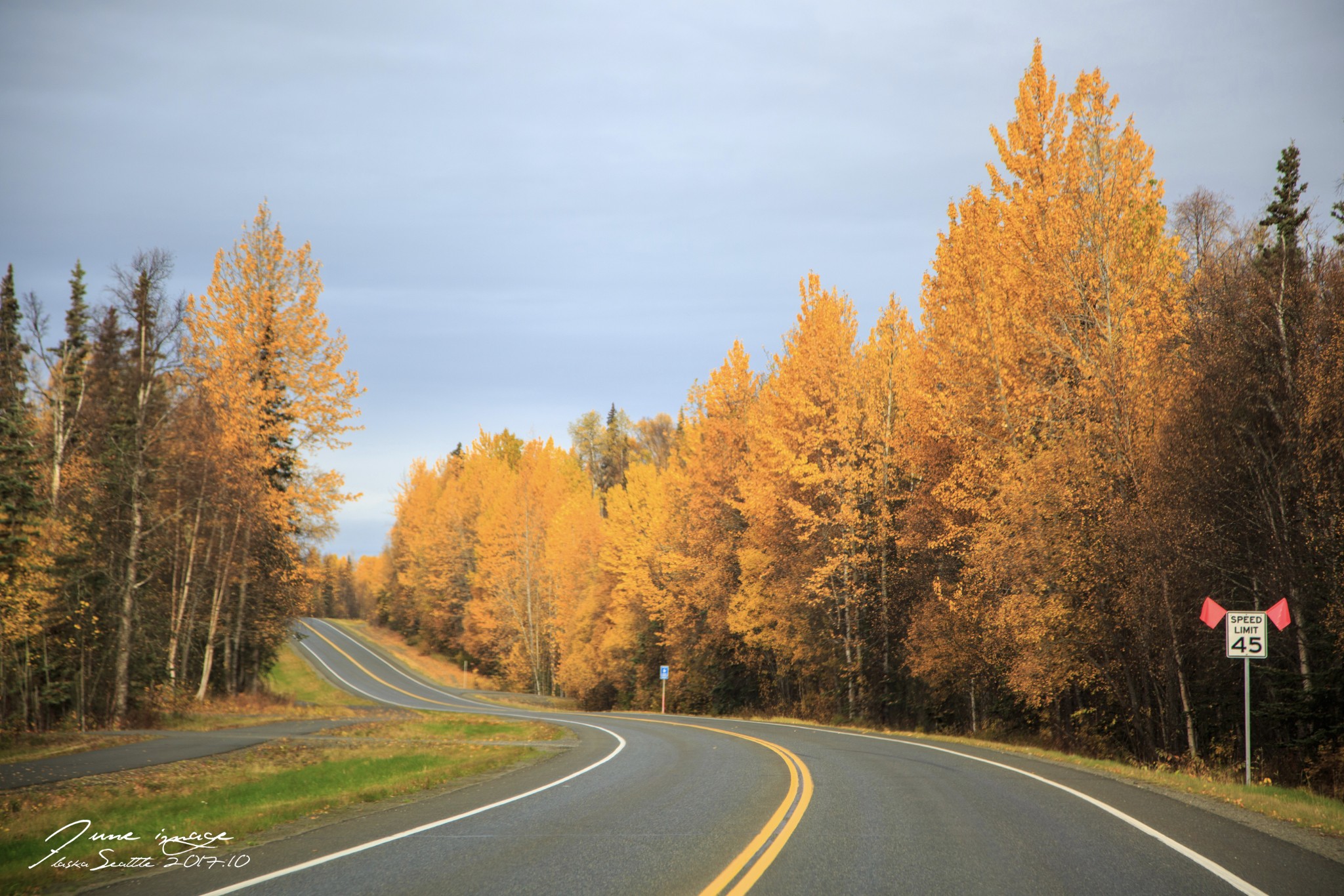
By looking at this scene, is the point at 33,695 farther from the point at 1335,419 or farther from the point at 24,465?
the point at 1335,419

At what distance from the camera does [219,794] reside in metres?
13.3

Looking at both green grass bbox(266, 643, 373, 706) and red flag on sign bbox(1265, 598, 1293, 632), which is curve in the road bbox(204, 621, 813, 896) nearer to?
red flag on sign bbox(1265, 598, 1293, 632)

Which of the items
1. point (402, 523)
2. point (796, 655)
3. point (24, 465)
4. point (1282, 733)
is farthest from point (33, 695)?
point (402, 523)

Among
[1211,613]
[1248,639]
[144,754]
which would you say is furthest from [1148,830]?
[144,754]

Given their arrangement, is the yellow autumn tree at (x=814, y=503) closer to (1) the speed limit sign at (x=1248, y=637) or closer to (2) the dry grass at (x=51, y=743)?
(1) the speed limit sign at (x=1248, y=637)

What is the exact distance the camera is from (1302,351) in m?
17.2

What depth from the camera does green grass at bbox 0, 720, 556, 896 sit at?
8.54 meters

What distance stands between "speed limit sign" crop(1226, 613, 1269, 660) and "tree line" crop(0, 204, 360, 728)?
25.8 meters

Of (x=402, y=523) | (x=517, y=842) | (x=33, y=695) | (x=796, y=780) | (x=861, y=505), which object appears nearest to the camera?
(x=517, y=842)

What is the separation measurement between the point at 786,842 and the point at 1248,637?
9.95 metres

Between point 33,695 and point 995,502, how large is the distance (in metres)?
27.3

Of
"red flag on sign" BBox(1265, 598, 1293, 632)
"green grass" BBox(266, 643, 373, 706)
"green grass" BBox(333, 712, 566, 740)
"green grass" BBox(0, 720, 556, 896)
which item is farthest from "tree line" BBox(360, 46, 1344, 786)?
"green grass" BBox(266, 643, 373, 706)

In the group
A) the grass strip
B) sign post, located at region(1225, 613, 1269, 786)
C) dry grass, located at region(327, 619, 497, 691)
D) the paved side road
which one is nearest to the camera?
sign post, located at region(1225, 613, 1269, 786)

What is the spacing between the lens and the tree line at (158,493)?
23906mm
